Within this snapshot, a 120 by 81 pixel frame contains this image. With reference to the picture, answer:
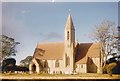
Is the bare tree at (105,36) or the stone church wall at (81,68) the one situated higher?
the bare tree at (105,36)

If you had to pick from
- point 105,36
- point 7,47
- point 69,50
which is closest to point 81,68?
point 69,50

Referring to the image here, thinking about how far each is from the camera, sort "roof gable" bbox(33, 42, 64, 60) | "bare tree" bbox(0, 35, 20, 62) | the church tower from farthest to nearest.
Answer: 1. "roof gable" bbox(33, 42, 64, 60)
2. the church tower
3. "bare tree" bbox(0, 35, 20, 62)

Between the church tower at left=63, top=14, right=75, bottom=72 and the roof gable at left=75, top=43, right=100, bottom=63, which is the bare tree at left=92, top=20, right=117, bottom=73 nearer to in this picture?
the roof gable at left=75, top=43, right=100, bottom=63

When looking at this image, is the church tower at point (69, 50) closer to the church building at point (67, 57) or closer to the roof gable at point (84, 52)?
the church building at point (67, 57)

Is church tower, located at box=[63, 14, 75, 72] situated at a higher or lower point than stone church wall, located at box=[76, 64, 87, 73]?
higher

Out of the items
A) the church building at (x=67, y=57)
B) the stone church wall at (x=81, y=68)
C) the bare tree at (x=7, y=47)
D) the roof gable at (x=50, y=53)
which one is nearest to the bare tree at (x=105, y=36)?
the church building at (x=67, y=57)

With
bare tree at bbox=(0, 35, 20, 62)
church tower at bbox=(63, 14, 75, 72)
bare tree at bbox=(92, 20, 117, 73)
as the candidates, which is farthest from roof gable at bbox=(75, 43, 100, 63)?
bare tree at bbox=(0, 35, 20, 62)

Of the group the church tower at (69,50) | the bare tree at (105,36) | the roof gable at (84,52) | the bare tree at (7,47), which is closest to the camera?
the bare tree at (7,47)
